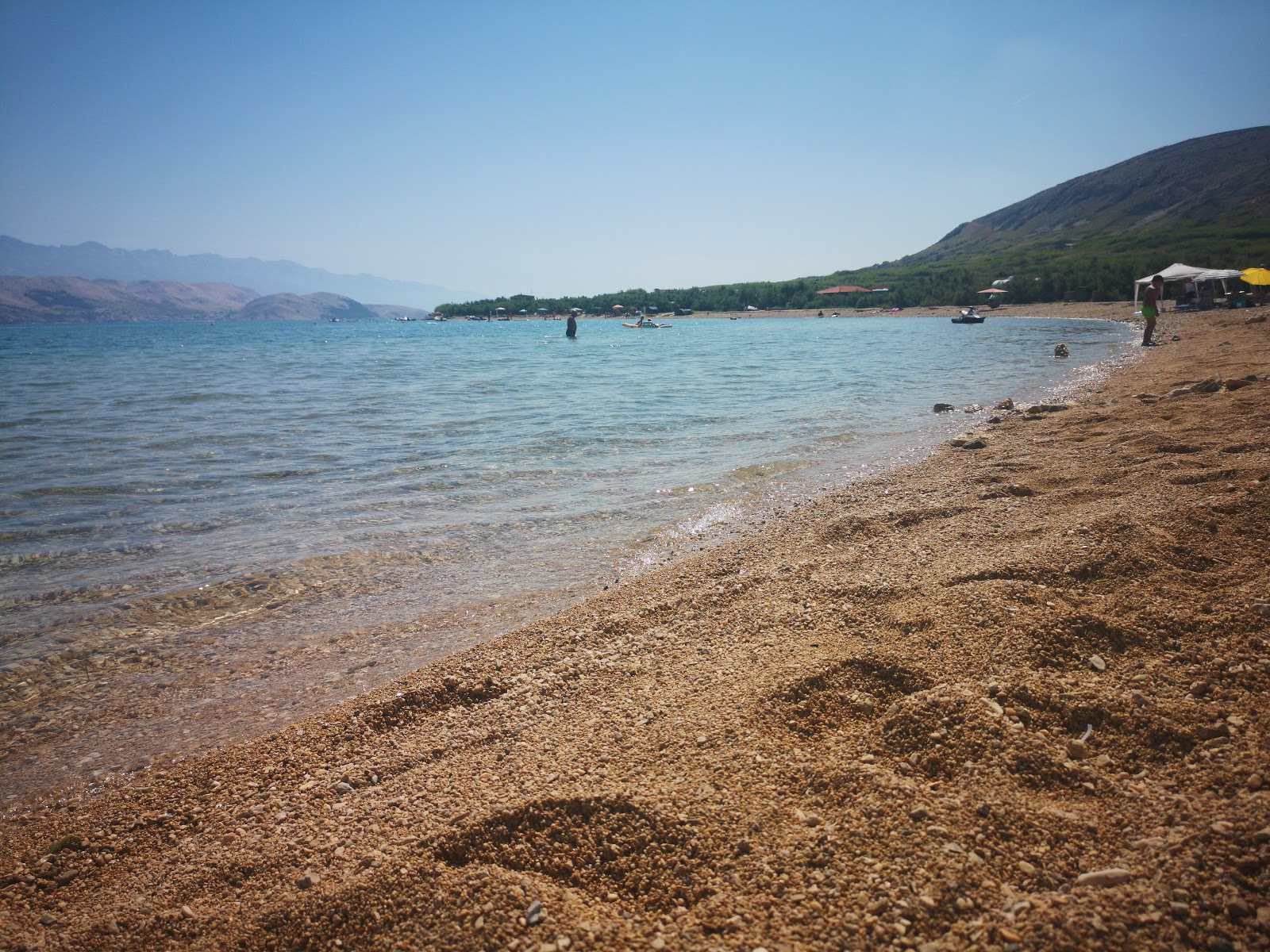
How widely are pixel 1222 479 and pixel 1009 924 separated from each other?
5842 millimetres

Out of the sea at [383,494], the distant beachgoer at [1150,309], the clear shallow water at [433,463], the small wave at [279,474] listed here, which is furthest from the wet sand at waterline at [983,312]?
the small wave at [279,474]

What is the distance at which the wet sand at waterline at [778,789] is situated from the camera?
216cm

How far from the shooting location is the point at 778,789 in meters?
2.76

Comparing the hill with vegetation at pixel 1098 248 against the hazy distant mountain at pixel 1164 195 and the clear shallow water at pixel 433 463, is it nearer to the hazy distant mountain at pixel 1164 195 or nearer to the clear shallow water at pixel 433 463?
the hazy distant mountain at pixel 1164 195

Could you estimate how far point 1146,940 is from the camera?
6.03 ft

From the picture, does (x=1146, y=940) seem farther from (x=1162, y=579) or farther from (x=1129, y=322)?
(x=1129, y=322)

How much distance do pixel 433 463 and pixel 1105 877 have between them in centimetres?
1070

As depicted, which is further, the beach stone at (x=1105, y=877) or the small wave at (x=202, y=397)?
the small wave at (x=202, y=397)

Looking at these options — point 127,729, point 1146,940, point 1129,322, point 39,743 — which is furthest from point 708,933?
point 1129,322

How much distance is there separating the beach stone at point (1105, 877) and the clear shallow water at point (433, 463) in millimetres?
4806

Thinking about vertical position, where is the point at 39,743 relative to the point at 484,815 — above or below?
below

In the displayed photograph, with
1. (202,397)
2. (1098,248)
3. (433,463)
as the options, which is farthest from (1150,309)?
(1098,248)

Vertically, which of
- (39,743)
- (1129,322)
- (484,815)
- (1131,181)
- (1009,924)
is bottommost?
(39,743)

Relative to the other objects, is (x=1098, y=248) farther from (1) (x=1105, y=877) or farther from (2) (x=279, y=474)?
(1) (x=1105, y=877)
